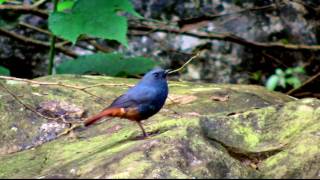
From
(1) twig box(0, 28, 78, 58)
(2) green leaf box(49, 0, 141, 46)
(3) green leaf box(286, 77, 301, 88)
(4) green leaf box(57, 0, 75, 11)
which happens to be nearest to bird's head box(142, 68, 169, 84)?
(2) green leaf box(49, 0, 141, 46)

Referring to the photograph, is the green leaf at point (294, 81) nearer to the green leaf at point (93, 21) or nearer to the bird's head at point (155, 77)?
the green leaf at point (93, 21)

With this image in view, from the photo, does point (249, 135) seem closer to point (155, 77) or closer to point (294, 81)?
point (155, 77)

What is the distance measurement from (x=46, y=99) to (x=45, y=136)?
1.46ft

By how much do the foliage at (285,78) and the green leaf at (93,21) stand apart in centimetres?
205

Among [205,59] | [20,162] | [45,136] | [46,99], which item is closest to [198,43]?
[205,59]

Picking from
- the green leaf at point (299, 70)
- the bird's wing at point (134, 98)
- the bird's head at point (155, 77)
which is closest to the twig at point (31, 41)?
the green leaf at point (299, 70)

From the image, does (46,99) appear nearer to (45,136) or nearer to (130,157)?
(45,136)

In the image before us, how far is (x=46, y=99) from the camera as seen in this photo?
3832 millimetres

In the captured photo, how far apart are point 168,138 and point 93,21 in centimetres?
162

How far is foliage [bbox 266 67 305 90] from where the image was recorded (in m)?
5.85

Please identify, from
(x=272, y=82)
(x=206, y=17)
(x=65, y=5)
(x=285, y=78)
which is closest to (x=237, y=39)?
(x=206, y=17)

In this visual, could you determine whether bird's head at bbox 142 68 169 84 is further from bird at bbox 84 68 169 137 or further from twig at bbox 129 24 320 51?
twig at bbox 129 24 320 51

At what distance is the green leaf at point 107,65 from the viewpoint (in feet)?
16.1

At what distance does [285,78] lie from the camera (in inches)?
237
